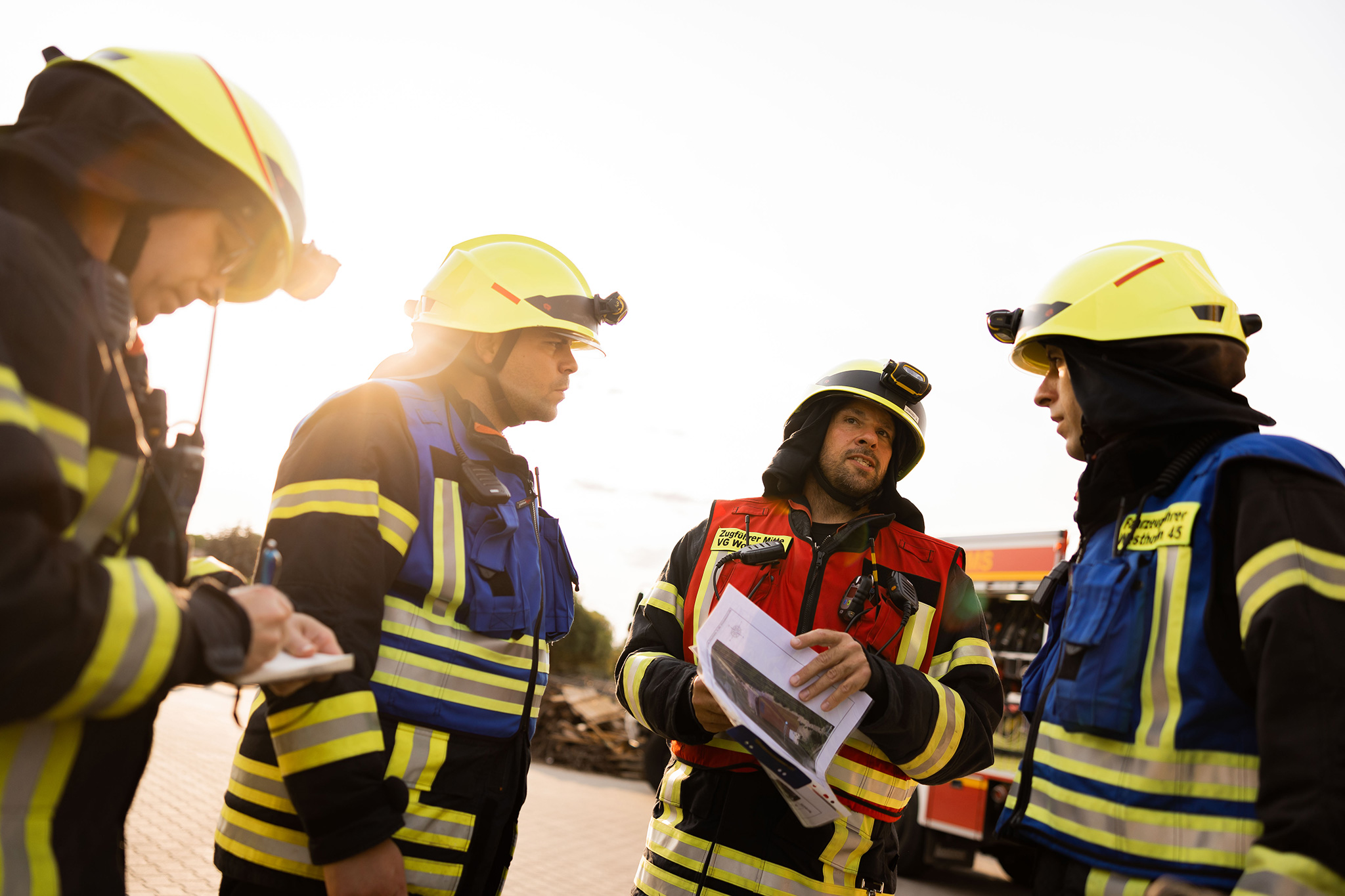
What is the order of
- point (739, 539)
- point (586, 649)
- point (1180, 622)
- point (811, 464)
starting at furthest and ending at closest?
point (586, 649) < point (811, 464) < point (739, 539) < point (1180, 622)

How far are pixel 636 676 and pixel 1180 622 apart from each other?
1.68m

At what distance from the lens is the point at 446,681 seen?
2178 millimetres

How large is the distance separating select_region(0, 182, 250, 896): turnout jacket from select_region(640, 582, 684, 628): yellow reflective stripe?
1.79 meters

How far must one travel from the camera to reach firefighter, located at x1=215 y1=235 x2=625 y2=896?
73.7 inches

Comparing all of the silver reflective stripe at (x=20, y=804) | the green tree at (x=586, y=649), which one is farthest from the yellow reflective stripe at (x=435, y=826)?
the green tree at (x=586, y=649)

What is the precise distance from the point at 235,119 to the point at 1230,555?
227 cm

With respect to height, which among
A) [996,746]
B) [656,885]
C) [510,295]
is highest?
[510,295]

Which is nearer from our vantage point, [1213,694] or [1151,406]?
[1213,694]

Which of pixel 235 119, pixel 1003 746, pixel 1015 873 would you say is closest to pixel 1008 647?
pixel 1003 746

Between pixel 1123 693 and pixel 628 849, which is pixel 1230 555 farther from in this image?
pixel 628 849

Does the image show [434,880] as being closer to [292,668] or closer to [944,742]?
[292,668]

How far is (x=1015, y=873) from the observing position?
8711 mm

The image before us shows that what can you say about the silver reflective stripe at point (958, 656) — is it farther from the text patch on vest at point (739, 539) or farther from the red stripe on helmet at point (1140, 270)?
the red stripe on helmet at point (1140, 270)

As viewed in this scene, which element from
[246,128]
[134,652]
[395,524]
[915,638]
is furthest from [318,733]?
[915,638]
